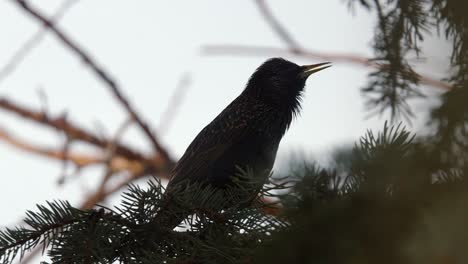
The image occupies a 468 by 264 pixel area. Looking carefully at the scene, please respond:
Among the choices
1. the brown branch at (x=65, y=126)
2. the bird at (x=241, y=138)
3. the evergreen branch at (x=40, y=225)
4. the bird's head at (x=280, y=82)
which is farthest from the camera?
the brown branch at (x=65, y=126)

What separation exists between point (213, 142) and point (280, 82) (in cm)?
96

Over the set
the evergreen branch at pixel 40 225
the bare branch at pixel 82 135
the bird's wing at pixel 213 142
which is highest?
the bare branch at pixel 82 135

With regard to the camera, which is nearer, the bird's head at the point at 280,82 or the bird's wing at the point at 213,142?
the bird's wing at the point at 213,142

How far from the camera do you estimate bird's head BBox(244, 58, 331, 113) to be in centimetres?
493

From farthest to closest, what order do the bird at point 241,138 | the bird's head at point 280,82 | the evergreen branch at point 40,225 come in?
1. the bird's head at point 280,82
2. the bird at point 241,138
3. the evergreen branch at point 40,225

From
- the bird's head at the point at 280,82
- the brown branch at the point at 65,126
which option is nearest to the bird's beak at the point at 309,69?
the bird's head at the point at 280,82

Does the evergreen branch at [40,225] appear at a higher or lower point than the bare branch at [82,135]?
lower

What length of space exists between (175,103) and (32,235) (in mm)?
3911

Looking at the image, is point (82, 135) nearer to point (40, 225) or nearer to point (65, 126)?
point (65, 126)

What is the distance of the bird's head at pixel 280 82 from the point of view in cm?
493

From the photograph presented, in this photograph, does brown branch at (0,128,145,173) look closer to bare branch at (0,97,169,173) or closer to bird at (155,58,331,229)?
bare branch at (0,97,169,173)

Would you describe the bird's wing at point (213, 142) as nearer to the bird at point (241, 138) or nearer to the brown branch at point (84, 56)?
the bird at point (241, 138)

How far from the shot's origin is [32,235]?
248cm

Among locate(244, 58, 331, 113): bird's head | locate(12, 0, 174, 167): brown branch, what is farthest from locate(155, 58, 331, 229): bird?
locate(12, 0, 174, 167): brown branch
